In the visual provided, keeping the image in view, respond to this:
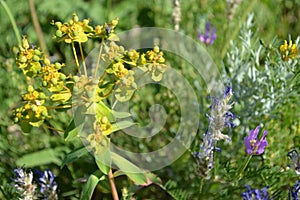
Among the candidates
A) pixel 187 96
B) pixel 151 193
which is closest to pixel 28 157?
pixel 151 193

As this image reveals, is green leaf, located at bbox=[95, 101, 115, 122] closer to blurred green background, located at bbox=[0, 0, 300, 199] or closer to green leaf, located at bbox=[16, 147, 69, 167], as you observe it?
blurred green background, located at bbox=[0, 0, 300, 199]

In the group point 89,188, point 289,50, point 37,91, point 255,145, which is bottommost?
point 89,188

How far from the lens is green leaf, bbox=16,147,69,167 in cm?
162

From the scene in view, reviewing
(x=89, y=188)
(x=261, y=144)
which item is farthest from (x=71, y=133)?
(x=261, y=144)

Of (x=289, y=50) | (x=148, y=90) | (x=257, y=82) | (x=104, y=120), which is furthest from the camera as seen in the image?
(x=148, y=90)

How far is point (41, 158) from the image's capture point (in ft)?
5.39

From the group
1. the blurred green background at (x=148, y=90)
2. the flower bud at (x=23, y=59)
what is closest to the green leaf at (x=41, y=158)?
the blurred green background at (x=148, y=90)

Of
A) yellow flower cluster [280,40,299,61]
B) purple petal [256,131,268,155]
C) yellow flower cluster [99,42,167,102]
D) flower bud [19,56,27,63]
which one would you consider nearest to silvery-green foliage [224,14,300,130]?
yellow flower cluster [280,40,299,61]

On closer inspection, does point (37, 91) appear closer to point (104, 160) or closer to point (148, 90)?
point (104, 160)

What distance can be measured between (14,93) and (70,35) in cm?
86

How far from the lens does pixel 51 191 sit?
125 centimetres

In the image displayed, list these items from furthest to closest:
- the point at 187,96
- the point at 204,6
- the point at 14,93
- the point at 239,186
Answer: the point at 204,6 → the point at 14,93 → the point at 187,96 → the point at 239,186

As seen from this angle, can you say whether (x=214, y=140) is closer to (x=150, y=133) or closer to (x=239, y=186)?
(x=239, y=186)

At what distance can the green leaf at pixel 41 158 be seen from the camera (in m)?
1.62
